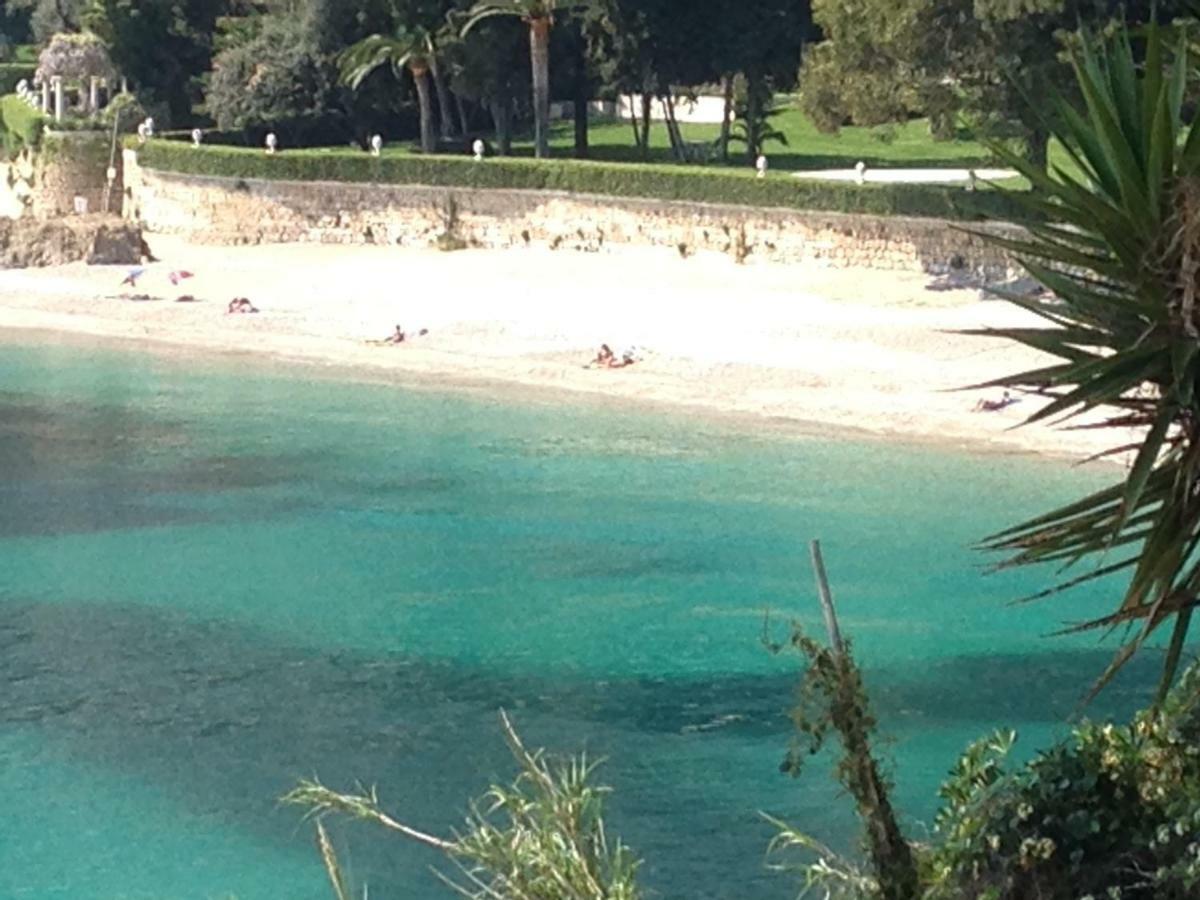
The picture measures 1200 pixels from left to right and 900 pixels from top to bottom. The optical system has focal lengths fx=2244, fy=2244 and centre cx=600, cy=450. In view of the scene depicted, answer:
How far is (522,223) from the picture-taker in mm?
46031

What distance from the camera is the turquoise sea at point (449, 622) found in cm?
1745

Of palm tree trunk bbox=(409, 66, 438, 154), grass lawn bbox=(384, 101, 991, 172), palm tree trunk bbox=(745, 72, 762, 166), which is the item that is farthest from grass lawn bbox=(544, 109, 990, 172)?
palm tree trunk bbox=(409, 66, 438, 154)

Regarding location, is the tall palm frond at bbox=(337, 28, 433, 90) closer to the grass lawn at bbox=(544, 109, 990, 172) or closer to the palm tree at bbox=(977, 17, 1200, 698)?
the grass lawn at bbox=(544, 109, 990, 172)

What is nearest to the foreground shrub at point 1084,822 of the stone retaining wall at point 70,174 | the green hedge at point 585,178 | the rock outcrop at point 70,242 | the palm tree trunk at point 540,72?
the green hedge at point 585,178

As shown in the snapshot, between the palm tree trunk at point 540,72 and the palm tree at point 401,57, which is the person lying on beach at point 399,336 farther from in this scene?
the palm tree at point 401,57

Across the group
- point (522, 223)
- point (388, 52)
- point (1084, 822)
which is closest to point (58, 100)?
point (388, 52)

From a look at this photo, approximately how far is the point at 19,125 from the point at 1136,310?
5590 centimetres

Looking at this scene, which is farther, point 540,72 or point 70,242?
point 70,242

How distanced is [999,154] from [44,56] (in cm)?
6194

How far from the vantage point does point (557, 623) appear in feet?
78.9

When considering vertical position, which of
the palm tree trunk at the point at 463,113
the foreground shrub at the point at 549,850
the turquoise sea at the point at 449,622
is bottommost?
the turquoise sea at the point at 449,622

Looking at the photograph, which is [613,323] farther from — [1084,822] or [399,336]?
[1084,822]

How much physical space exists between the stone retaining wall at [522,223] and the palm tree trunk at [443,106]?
193 inches

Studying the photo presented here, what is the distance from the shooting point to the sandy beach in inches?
1374
